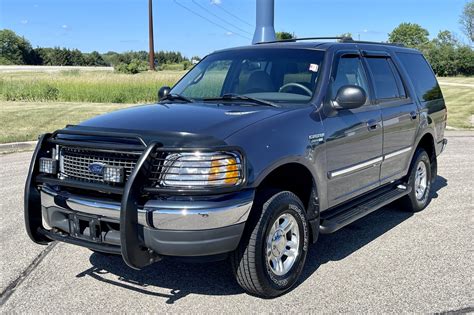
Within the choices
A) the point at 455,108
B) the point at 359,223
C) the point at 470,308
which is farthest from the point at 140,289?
the point at 455,108

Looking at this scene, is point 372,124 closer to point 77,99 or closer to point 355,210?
point 355,210

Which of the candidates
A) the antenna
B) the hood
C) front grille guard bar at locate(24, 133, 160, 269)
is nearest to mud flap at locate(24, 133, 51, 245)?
the hood

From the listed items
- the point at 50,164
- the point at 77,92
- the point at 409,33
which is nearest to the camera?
the point at 50,164

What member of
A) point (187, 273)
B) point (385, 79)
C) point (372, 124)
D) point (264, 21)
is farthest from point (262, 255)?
point (264, 21)

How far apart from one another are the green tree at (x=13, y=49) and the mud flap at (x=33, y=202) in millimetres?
102406

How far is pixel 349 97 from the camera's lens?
4465mm

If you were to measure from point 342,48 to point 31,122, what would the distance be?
1059 cm

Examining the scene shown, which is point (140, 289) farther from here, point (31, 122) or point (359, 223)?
point (31, 122)

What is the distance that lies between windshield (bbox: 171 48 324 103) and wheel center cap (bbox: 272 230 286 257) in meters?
1.26

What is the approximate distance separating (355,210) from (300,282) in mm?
996

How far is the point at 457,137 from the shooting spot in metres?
13.1

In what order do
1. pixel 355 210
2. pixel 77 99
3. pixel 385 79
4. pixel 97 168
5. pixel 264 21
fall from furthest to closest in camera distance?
1. pixel 77 99
2. pixel 264 21
3. pixel 385 79
4. pixel 355 210
5. pixel 97 168

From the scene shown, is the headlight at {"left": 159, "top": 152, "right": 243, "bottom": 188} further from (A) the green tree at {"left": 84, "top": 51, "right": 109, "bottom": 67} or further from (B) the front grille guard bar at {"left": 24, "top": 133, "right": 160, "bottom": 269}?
(A) the green tree at {"left": 84, "top": 51, "right": 109, "bottom": 67}

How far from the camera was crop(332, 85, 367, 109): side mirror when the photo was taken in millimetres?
4469
